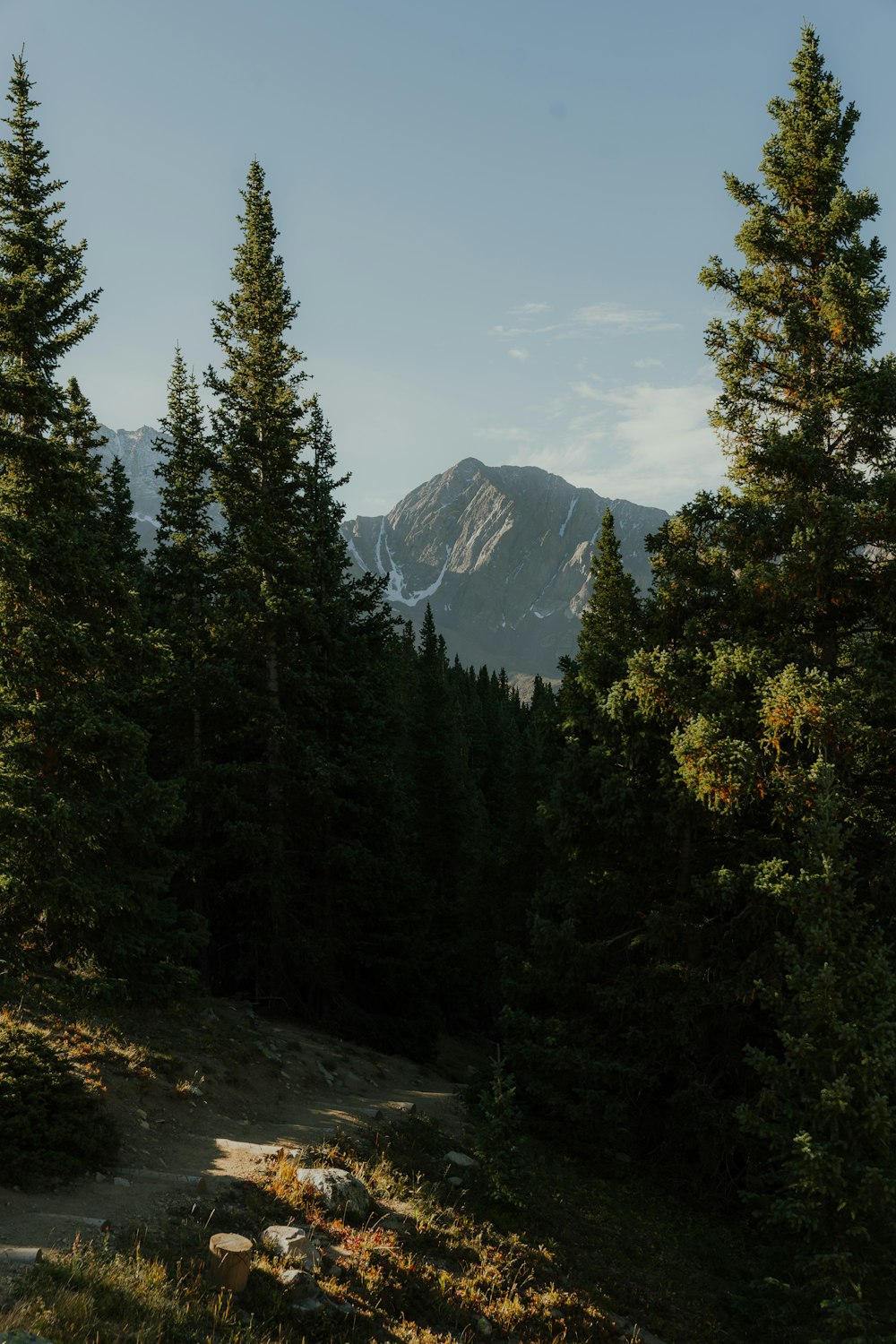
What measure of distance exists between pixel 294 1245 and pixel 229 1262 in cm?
108

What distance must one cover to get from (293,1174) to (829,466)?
14.6 meters

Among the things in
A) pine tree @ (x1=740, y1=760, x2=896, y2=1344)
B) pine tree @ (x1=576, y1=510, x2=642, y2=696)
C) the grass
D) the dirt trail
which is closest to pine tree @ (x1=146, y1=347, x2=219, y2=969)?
the dirt trail

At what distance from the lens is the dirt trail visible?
854 cm

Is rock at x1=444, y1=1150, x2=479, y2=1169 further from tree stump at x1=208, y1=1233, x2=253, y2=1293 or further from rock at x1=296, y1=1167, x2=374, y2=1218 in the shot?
tree stump at x1=208, y1=1233, x2=253, y2=1293

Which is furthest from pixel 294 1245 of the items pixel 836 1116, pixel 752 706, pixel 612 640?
pixel 612 640

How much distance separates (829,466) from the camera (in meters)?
15.1

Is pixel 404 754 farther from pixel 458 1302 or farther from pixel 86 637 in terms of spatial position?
pixel 458 1302

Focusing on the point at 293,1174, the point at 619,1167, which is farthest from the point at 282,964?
the point at 293,1174

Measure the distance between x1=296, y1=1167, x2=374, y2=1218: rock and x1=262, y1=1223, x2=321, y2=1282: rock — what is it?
1.13m

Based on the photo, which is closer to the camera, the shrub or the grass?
the grass

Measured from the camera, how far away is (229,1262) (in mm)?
7648

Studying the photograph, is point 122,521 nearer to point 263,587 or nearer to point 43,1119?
point 263,587

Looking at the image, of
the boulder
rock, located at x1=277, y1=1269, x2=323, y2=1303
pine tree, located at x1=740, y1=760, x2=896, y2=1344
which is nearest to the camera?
rock, located at x1=277, y1=1269, x2=323, y2=1303

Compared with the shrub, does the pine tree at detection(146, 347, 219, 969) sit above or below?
above
